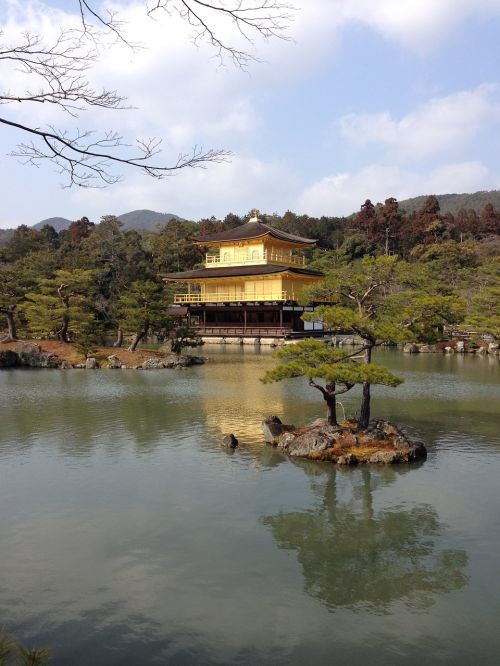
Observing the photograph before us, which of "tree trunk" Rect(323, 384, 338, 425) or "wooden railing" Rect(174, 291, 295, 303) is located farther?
"wooden railing" Rect(174, 291, 295, 303)

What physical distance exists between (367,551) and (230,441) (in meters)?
4.74

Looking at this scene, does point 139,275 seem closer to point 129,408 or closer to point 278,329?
point 278,329

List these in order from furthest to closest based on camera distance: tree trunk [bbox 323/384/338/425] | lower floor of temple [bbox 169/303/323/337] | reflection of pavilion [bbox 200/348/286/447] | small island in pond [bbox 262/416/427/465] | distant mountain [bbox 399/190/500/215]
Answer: distant mountain [bbox 399/190/500/215], lower floor of temple [bbox 169/303/323/337], reflection of pavilion [bbox 200/348/286/447], tree trunk [bbox 323/384/338/425], small island in pond [bbox 262/416/427/465]

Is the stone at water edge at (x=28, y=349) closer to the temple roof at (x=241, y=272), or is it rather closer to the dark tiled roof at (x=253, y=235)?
the temple roof at (x=241, y=272)

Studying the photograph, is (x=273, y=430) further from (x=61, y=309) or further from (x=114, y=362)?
Result: (x=61, y=309)

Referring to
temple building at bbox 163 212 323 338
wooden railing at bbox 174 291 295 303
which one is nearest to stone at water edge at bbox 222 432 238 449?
temple building at bbox 163 212 323 338

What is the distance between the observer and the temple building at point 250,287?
36.9 meters

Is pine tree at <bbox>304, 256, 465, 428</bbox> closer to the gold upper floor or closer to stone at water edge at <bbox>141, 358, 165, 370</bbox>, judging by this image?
stone at water edge at <bbox>141, 358, 165, 370</bbox>

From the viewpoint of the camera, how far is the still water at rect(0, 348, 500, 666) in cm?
480

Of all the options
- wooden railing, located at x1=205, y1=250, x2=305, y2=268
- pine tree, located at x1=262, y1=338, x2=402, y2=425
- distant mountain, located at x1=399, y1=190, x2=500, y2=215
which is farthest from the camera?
distant mountain, located at x1=399, y1=190, x2=500, y2=215

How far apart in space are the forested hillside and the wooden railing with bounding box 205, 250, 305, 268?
4.76 m

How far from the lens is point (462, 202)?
133000 mm

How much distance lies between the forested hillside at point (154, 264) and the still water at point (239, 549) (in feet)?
16.9

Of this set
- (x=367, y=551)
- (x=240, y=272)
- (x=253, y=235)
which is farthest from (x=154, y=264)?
(x=367, y=551)
